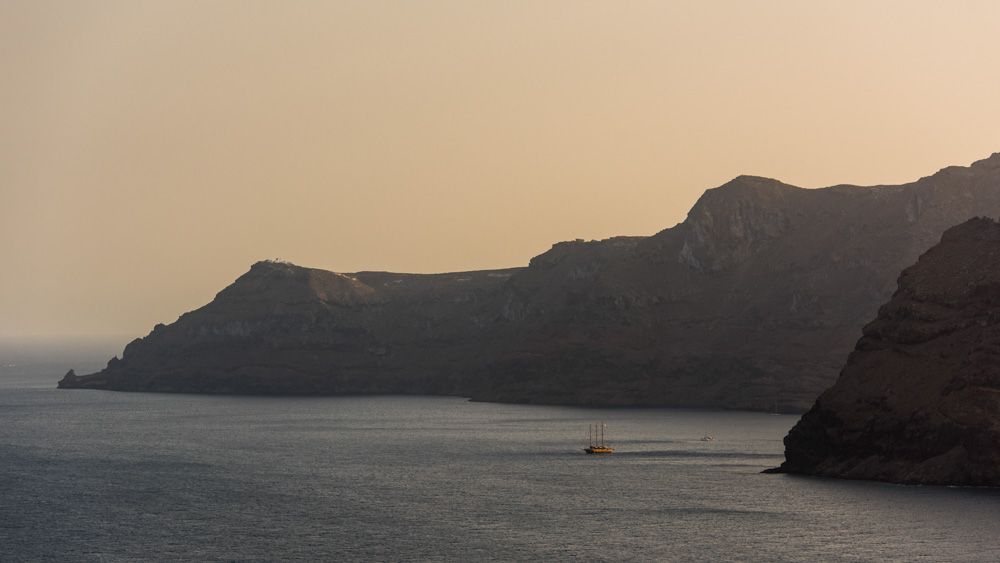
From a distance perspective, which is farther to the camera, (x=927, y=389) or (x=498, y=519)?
(x=927, y=389)

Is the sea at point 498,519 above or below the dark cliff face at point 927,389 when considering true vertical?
below

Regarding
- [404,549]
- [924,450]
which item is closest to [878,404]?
[924,450]

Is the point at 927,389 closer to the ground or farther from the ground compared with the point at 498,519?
farther from the ground

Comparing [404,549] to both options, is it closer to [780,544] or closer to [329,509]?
[329,509]

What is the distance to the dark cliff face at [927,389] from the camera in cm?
15762

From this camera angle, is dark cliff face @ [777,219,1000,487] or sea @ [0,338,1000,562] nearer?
sea @ [0,338,1000,562]

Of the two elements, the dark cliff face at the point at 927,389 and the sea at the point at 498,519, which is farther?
the dark cliff face at the point at 927,389

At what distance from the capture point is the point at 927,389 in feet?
550

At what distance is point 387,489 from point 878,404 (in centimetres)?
7549

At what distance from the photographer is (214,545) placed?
5344 inches

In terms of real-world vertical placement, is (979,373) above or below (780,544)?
above

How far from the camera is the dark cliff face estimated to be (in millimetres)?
157625

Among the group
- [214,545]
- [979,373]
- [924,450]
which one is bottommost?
[214,545]

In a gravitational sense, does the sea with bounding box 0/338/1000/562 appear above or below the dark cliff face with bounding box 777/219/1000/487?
below
